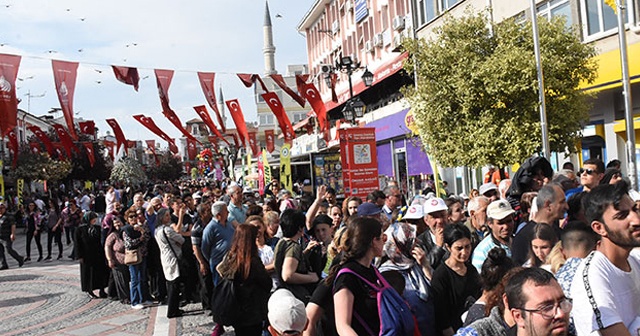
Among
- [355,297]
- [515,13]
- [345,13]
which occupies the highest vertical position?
[345,13]

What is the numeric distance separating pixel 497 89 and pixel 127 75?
978 centimetres

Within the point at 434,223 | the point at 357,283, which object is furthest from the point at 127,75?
the point at 357,283

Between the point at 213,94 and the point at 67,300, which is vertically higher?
the point at 213,94

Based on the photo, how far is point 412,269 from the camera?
4.43 meters

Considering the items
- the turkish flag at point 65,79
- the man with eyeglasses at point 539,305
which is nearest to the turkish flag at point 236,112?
the turkish flag at point 65,79

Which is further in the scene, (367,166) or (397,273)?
(367,166)

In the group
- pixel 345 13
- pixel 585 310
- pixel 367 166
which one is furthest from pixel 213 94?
pixel 345 13

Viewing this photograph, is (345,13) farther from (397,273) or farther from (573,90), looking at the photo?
(397,273)

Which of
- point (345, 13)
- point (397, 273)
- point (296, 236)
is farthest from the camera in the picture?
point (345, 13)

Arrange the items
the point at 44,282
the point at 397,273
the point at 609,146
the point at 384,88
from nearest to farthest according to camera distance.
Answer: the point at 397,273 → the point at 44,282 → the point at 609,146 → the point at 384,88

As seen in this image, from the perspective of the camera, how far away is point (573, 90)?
51.0ft

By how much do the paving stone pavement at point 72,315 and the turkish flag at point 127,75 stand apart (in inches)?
217

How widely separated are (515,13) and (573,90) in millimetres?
6383

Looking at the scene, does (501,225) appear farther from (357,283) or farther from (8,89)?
(8,89)
